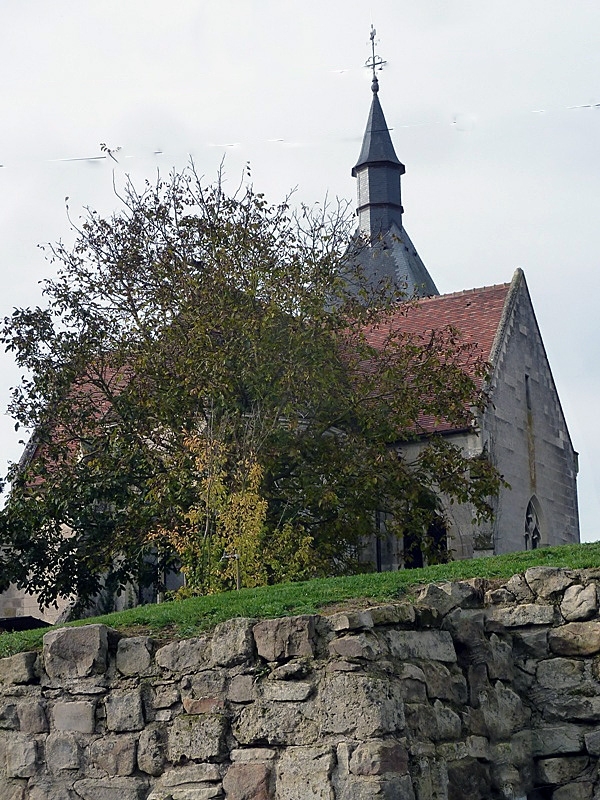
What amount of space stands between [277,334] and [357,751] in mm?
10881

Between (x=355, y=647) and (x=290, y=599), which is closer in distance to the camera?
(x=355, y=647)

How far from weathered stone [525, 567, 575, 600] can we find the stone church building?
10.1 meters

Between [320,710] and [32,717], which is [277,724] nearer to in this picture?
[320,710]

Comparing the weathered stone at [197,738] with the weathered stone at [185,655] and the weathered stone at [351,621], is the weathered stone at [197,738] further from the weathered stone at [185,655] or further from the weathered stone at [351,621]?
the weathered stone at [351,621]

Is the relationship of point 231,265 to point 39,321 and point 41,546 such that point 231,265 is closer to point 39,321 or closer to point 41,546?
point 39,321

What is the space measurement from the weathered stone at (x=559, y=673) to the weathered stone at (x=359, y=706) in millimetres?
2033

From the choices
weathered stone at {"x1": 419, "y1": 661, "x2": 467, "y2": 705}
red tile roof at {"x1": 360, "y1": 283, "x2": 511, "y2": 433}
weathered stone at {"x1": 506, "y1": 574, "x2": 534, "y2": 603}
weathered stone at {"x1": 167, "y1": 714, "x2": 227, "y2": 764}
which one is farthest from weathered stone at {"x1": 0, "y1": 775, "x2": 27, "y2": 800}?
red tile roof at {"x1": 360, "y1": 283, "x2": 511, "y2": 433}

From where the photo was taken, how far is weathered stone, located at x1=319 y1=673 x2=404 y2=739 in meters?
8.03

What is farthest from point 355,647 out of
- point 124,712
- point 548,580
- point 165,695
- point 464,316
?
point 464,316

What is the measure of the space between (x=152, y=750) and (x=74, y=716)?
0.71 meters

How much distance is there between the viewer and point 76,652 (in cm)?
914

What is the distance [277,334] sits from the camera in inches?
722

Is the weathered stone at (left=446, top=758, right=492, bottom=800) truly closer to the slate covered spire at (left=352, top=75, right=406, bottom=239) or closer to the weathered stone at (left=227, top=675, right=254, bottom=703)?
the weathered stone at (left=227, top=675, right=254, bottom=703)

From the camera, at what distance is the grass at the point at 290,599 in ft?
31.5
